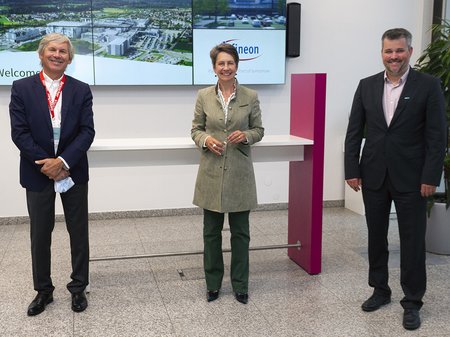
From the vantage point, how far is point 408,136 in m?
2.80

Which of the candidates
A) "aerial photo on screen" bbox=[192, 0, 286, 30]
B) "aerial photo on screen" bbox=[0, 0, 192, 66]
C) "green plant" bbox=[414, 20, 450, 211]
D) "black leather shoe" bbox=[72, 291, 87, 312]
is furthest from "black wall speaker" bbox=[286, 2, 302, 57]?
"black leather shoe" bbox=[72, 291, 87, 312]

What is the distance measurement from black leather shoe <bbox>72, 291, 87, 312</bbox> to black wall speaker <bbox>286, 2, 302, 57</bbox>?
3128 mm

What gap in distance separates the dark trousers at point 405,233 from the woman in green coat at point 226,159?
0.71 meters

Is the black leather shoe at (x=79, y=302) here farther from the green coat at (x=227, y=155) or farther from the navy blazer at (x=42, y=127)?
the green coat at (x=227, y=155)

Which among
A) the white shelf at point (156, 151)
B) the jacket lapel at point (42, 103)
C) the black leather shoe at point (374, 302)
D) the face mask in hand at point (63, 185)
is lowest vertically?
the black leather shoe at point (374, 302)

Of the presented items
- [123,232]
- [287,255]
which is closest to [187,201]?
[123,232]

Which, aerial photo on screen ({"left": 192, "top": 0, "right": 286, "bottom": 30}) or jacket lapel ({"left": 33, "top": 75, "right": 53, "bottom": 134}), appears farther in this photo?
aerial photo on screen ({"left": 192, "top": 0, "right": 286, "bottom": 30})

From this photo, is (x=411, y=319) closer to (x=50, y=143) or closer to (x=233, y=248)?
(x=233, y=248)

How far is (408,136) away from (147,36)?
289 cm

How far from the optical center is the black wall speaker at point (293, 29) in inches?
203

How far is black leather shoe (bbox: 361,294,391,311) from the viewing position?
3096 mm

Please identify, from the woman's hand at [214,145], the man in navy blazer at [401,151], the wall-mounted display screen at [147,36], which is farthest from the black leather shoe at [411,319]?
the wall-mounted display screen at [147,36]

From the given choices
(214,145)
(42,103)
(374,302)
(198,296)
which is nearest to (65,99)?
(42,103)

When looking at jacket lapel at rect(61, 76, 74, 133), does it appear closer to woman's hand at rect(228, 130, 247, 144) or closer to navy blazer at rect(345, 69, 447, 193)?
woman's hand at rect(228, 130, 247, 144)
